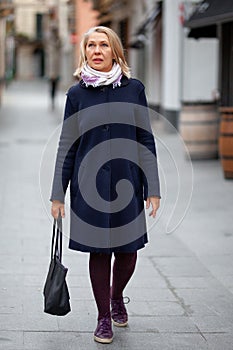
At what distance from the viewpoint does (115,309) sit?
16.1ft

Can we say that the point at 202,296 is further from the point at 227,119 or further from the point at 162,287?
the point at 227,119

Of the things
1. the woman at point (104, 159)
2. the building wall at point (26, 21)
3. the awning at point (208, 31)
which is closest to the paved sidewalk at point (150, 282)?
the woman at point (104, 159)

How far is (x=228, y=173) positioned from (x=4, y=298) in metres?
6.34

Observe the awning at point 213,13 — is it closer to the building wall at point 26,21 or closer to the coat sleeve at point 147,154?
the coat sleeve at point 147,154

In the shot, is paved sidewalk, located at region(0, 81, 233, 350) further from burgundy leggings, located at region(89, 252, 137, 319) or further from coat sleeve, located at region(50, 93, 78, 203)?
coat sleeve, located at region(50, 93, 78, 203)

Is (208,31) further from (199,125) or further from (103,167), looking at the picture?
(103,167)

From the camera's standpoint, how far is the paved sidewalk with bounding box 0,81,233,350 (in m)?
4.74

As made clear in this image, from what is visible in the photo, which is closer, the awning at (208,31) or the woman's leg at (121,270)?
the woman's leg at (121,270)

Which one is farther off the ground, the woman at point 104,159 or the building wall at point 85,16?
the building wall at point 85,16

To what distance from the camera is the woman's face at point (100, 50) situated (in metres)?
4.49

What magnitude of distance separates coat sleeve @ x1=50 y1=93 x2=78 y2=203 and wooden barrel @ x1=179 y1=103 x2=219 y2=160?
8.48 metres

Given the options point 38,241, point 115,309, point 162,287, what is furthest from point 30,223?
point 115,309

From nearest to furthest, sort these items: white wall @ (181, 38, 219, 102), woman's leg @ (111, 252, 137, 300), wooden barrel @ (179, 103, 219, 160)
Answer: woman's leg @ (111, 252, 137, 300) < wooden barrel @ (179, 103, 219, 160) < white wall @ (181, 38, 219, 102)

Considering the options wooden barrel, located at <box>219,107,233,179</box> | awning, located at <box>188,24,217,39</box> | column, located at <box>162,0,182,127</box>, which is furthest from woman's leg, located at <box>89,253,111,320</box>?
column, located at <box>162,0,182,127</box>
